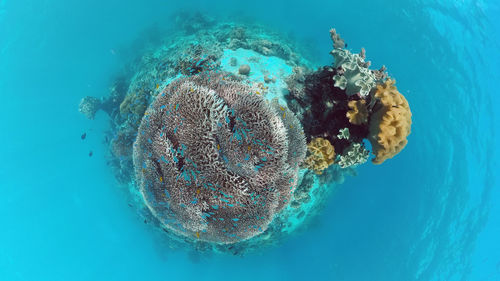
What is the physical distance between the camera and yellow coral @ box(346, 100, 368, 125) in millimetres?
4980

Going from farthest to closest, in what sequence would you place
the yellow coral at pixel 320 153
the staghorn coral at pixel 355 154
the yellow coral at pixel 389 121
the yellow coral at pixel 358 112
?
the yellow coral at pixel 320 153 < the staghorn coral at pixel 355 154 < the yellow coral at pixel 358 112 < the yellow coral at pixel 389 121

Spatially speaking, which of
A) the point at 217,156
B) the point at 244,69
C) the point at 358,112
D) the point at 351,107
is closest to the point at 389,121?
the point at 358,112

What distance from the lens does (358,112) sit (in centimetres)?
502

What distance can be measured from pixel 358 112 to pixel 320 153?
134 cm

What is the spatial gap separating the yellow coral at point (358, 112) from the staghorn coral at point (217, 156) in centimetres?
114

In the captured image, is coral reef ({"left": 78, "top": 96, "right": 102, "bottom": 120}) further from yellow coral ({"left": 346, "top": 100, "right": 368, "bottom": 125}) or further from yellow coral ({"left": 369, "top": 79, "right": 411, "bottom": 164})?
yellow coral ({"left": 369, "top": 79, "right": 411, "bottom": 164})

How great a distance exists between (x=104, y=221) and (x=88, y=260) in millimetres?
1880

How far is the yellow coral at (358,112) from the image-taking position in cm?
498

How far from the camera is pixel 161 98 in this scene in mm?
5445

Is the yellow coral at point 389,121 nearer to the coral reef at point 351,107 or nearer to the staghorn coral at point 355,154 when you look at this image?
the coral reef at point 351,107

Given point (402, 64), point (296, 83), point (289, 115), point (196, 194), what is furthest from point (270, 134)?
point (402, 64)

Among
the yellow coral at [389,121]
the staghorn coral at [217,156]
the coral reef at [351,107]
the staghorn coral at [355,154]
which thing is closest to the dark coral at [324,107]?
the coral reef at [351,107]

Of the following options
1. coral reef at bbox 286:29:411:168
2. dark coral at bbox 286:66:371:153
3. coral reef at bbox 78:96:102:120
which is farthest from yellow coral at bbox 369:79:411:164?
coral reef at bbox 78:96:102:120

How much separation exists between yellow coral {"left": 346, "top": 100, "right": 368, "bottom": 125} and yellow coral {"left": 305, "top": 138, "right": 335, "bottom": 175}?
0.92 meters
